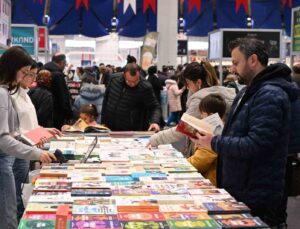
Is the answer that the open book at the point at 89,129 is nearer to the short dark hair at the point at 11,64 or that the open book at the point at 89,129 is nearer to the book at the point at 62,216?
the short dark hair at the point at 11,64

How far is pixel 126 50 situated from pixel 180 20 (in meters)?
4.11

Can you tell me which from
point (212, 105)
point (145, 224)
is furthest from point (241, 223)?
point (212, 105)

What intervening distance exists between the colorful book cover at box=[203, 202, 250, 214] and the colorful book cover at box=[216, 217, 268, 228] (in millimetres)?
107

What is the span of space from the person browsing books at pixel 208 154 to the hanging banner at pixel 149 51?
33.4ft

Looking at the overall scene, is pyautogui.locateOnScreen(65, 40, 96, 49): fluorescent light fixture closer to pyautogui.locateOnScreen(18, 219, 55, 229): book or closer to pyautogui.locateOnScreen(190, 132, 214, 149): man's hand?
pyautogui.locateOnScreen(190, 132, 214, 149): man's hand

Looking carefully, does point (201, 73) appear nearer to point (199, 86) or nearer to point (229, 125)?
Result: point (199, 86)

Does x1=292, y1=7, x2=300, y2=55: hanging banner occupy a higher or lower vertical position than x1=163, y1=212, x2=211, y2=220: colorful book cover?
higher

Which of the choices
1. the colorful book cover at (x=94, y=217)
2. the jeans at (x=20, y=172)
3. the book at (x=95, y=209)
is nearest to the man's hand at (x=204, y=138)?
the book at (x=95, y=209)

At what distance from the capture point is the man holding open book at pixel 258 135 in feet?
8.30

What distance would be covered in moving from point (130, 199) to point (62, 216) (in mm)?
377

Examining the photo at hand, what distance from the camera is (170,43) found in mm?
14016

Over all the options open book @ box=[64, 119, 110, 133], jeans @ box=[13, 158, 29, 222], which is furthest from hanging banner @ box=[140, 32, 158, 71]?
jeans @ box=[13, 158, 29, 222]

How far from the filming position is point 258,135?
2510 mm

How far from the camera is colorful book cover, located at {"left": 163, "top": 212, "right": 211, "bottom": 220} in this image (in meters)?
2.04
